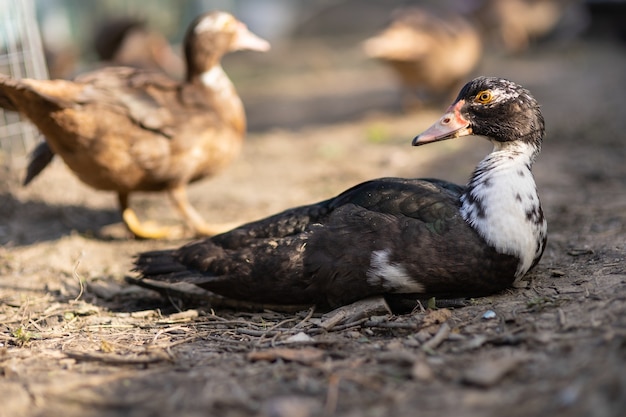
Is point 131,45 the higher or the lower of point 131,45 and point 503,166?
the higher

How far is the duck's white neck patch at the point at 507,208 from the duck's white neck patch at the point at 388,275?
1.33 feet

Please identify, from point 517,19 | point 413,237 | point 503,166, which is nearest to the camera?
point 413,237

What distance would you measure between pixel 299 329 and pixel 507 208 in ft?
3.80

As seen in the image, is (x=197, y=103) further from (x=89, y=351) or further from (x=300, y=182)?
(x=89, y=351)

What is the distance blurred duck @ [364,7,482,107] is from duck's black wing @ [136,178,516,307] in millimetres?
5164

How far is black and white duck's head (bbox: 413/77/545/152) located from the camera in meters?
3.76

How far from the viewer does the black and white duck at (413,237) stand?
11.5 feet

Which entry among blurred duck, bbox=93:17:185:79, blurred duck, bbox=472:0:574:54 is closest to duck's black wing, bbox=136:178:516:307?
blurred duck, bbox=93:17:185:79

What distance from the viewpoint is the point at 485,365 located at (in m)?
2.72

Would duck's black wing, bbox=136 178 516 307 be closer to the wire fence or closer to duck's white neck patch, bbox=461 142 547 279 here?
duck's white neck patch, bbox=461 142 547 279

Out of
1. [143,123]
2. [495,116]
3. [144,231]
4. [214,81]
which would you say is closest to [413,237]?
[495,116]

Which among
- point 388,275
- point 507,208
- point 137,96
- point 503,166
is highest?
point 137,96

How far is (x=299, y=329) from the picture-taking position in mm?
3529

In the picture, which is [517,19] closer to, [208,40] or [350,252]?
[208,40]
